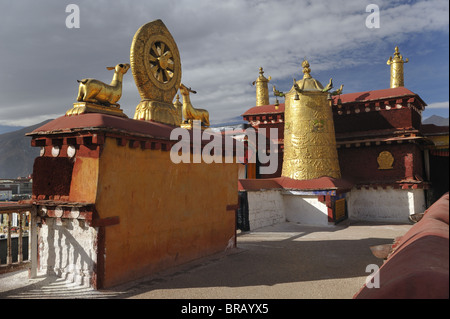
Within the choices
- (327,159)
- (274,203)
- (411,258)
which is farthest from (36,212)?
(327,159)

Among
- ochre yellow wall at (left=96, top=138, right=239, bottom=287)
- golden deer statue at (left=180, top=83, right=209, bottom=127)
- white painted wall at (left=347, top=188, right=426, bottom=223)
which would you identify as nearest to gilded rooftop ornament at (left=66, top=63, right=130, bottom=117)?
ochre yellow wall at (left=96, top=138, right=239, bottom=287)

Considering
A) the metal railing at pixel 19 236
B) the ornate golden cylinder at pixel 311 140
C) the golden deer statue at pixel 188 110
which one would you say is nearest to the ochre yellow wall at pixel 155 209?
the metal railing at pixel 19 236

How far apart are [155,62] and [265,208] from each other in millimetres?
9658

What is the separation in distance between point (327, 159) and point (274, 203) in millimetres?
3728

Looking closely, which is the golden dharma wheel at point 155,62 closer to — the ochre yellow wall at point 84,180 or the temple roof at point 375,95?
the ochre yellow wall at point 84,180

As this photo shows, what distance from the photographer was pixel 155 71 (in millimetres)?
8891

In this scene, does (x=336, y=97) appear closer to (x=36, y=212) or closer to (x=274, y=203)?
(x=274, y=203)

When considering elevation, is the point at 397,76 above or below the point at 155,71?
above

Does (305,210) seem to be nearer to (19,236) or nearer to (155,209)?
(155,209)

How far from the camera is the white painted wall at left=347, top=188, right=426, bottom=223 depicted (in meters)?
18.0

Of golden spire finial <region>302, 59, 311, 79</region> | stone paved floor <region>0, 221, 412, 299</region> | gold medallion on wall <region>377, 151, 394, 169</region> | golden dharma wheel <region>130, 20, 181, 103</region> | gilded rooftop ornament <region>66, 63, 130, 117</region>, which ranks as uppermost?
golden spire finial <region>302, 59, 311, 79</region>

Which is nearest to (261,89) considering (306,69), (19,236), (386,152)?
(306,69)

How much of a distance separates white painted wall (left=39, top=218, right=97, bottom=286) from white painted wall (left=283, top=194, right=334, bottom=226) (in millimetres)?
12706

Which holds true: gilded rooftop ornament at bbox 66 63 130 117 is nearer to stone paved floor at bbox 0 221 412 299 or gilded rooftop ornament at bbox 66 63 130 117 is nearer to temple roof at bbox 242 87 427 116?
stone paved floor at bbox 0 221 412 299
